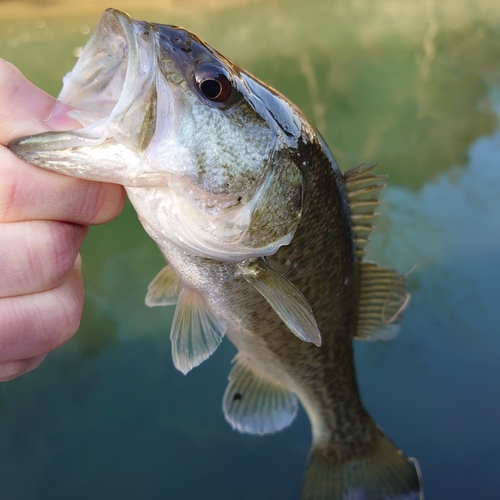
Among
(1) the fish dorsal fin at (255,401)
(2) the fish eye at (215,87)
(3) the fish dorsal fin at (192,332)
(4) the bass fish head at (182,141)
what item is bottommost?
(1) the fish dorsal fin at (255,401)

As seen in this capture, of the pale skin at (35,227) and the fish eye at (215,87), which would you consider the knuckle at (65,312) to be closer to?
the pale skin at (35,227)

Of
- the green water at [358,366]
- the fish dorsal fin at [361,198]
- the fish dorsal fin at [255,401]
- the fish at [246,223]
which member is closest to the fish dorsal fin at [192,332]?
the fish at [246,223]

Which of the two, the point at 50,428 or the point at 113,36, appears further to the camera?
the point at 50,428

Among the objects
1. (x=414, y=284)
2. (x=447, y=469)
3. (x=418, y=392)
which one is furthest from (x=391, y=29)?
(x=447, y=469)

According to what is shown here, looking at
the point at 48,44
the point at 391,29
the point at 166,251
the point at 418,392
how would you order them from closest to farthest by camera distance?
1. the point at 166,251
2. the point at 418,392
3. the point at 48,44
4. the point at 391,29

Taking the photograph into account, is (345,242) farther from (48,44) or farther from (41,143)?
(48,44)

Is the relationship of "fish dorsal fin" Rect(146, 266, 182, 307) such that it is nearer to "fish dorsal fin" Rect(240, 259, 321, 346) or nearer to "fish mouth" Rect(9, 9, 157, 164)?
"fish dorsal fin" Rect(240, 259, 321, 346)

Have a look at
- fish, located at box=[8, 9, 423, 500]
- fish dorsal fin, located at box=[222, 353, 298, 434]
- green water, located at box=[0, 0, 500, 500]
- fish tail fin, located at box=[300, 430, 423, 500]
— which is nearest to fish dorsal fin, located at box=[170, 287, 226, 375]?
fish, located at box=[8, 9, 423, 500]
